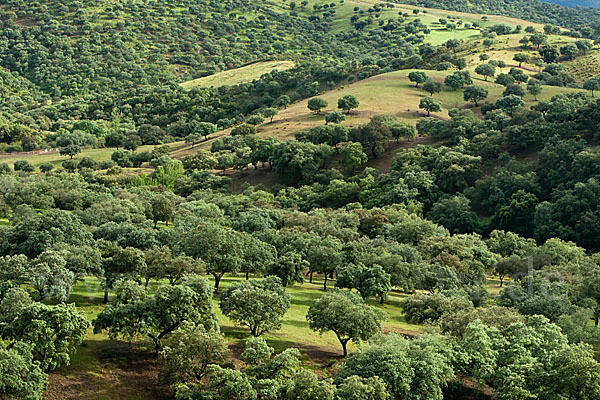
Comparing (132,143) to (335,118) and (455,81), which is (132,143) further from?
(455,81)

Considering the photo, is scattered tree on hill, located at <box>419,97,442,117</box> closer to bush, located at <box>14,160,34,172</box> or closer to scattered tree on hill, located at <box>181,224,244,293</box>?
bush, located at <box>14,160,34,172</box>

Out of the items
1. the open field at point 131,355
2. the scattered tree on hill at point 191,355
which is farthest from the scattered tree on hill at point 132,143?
the scattered tree on hill at point 191,355

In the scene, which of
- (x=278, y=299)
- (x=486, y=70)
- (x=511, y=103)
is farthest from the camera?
(x=486, y=70)

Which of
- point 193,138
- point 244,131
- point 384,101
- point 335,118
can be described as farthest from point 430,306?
point 193,138

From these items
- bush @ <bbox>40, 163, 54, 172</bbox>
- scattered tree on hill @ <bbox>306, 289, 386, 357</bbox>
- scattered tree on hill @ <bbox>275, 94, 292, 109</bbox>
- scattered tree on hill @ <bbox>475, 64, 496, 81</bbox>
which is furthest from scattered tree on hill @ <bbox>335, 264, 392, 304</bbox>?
scattered tree on hill @ <bbox>275, 94, 292, 109</bbox>

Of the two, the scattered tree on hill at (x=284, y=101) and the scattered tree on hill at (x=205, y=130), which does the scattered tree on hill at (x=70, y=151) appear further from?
the scattered tree on hill at (x=284, y=101)

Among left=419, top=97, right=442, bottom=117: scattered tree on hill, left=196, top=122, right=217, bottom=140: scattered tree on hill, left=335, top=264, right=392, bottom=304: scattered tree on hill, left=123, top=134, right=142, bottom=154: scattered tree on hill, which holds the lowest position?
left=123, top=134, right=142, bottom=154: scattered tree on hill

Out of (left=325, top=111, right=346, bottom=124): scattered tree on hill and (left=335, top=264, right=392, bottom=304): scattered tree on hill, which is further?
(left=325, top=111, right=346, bottom=124): scattered tree on hill

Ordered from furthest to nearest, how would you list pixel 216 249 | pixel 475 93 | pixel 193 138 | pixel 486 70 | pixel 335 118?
1. pixel 486 70
2. pixel 193 138
3. pixel 475 93
4. pixel 335 118
5. pixel 216 249

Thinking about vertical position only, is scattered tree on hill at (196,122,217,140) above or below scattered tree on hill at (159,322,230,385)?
below

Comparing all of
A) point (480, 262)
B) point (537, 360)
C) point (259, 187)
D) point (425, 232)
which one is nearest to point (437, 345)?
point (537, 360)

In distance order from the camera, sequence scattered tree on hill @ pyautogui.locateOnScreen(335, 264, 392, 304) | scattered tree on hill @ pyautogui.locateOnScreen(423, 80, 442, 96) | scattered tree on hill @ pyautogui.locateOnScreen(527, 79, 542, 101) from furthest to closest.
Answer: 1. scattered tree on hill @ pyautogui.locateOnScreen(423, 80, 442, 96)
2. scattered tree on hill @ pyautogui.locateOnScreen(527, 79, 542, 101)
3. scattered tree on hill @ pyautogui.locateOnScreen(335, 264, 392, 304)
